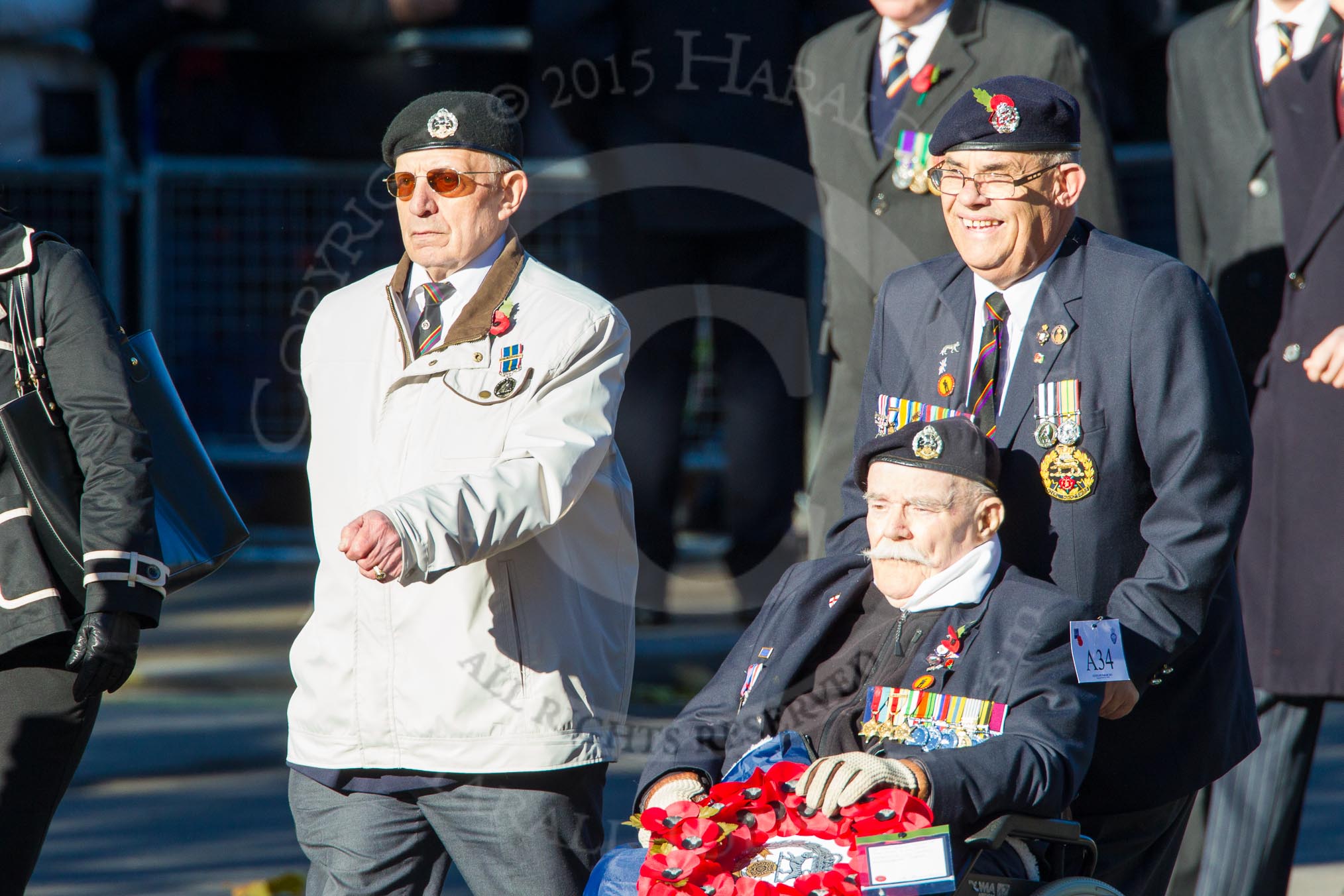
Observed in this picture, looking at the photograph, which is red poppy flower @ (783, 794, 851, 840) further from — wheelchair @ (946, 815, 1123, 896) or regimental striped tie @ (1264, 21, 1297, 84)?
regimental striped tie @ (1264, 21, 1297, 84)

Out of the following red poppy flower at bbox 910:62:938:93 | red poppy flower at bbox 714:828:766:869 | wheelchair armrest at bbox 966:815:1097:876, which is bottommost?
red poppy flower at bbox 714:828:766:869

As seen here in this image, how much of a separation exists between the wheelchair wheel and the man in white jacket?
3.18 ft

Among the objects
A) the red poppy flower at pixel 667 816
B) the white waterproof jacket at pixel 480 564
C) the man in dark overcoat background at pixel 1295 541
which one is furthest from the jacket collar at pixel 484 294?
the man in dark overcoat background at pixel 1295 541

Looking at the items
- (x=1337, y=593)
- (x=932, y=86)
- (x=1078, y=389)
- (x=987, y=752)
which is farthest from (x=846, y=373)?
(x=987, y=752)

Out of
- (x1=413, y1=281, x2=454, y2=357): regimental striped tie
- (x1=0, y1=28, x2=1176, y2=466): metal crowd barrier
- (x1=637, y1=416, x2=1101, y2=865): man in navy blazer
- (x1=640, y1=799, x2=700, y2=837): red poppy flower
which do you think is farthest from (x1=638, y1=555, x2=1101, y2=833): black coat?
(x1=0, y1=28, x2=1176, y2=466): metal crowd barrier

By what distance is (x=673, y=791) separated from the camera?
3.47 metres

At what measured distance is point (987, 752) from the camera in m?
3.20

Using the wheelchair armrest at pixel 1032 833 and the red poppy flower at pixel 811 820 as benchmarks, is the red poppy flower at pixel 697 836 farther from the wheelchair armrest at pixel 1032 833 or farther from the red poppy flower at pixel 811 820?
the wheelchair armrest at pixel 1032 833

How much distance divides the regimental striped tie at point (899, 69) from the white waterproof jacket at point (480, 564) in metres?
1.63

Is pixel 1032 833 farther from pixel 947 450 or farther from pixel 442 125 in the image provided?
pixel 442 125

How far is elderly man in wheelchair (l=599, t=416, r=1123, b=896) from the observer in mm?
3188

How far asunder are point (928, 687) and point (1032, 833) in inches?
12.5

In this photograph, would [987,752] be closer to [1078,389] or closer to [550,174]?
[1078,389]

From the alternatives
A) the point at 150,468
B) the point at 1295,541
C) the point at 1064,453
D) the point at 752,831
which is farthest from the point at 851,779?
the point at 1295,541
